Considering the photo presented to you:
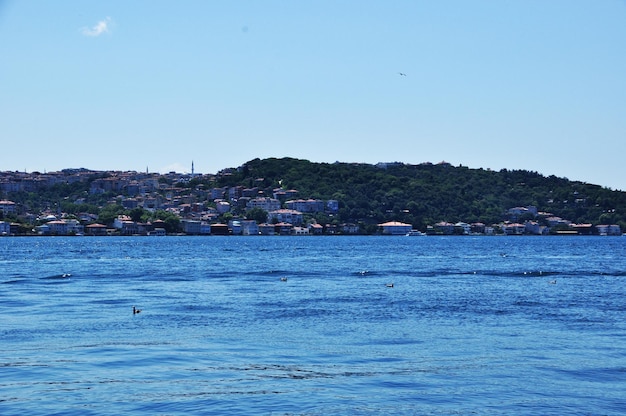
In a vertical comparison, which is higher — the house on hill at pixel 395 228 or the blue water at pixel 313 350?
the house on hill at pixel 395 228

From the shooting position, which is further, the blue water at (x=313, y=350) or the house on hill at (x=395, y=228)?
the house on hill at (x=395, y=228)

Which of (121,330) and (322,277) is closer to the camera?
(121,330)

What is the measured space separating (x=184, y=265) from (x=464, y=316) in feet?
142

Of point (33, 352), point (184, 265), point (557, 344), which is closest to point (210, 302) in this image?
point (33, 352)

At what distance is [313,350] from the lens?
2470 centimetres

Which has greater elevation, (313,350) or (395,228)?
(395,228)

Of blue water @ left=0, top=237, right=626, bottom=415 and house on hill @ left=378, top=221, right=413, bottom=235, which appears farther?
house on hill @ left=378, top=221, right=413, bottom=235

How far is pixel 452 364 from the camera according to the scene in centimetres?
2267

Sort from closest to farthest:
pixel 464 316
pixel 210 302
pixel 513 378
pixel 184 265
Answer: pixel 513 378 < pixel 464 316 < pixel 210 302 < pixel 184 265

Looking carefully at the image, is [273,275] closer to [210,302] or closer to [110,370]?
[210,302]

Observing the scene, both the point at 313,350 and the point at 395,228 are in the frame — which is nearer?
the point at 313,350

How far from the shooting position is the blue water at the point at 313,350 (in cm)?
1861

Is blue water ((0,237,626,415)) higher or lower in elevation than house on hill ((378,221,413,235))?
lower

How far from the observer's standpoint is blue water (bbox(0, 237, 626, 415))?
18.6m
